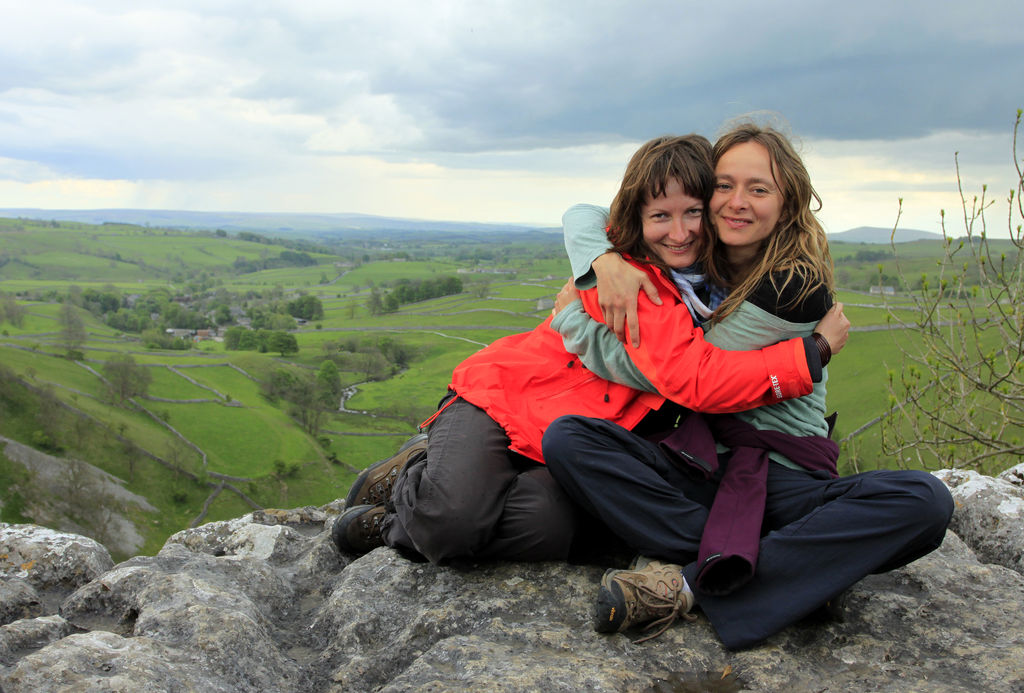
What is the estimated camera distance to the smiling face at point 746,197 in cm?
397

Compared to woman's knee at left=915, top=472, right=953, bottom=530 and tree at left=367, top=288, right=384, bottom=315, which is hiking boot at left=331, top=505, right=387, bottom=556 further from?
tree at left=367, top=288, right=384, bottom=315

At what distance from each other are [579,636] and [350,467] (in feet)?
197

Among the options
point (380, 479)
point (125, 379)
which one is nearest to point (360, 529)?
point (380, 479)

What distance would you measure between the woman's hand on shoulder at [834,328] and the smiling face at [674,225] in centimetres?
84

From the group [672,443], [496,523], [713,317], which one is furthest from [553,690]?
[713,317]

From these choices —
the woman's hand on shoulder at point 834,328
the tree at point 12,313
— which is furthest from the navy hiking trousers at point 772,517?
the tree at point 12,313

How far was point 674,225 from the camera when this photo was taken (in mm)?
4074

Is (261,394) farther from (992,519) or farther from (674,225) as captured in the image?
(992,519)

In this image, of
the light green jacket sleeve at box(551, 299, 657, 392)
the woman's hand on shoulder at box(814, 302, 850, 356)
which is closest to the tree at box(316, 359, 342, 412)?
the light green jacket sleeve at box(551, 299, 657, 392)

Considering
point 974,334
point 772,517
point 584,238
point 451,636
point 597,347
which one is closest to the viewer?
point 451,636

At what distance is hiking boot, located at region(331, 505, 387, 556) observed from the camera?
4.81 metres

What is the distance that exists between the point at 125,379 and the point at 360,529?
237 feet

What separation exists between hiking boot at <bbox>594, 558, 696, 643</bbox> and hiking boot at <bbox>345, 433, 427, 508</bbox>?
2.18 m

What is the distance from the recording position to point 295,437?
208 ft
